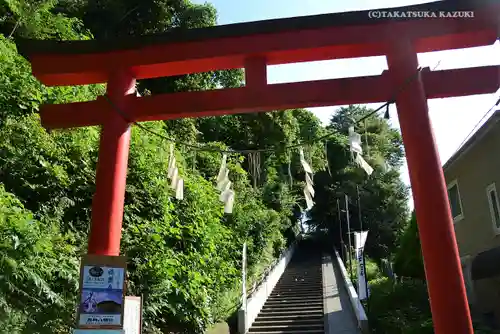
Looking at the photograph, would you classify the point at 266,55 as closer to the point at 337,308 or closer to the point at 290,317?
the point at 290,317

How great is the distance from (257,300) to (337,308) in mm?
2869

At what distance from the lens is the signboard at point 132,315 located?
546 cm

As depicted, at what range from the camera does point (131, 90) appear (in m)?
5.70

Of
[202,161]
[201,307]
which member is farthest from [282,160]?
[201,307]

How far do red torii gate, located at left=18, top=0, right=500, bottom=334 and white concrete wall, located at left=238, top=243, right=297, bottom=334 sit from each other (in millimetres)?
9138

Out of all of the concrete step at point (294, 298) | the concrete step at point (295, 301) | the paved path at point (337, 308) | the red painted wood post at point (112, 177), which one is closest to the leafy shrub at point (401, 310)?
the paved path at point (337, 308)

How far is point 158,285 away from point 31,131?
11.7 feet

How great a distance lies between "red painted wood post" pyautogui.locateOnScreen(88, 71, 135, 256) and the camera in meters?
4.95

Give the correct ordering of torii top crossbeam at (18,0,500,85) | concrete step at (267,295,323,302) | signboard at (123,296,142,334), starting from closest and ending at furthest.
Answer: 1. torii top crossbeam at (18,0,500,85)
2. signboard at (123,296,142,334)
3. concrete step at (267,295,323,302)

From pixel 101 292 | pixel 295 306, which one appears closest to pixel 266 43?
pixel 101 292

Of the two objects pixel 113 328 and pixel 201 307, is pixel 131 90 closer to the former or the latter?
pixel 113 328

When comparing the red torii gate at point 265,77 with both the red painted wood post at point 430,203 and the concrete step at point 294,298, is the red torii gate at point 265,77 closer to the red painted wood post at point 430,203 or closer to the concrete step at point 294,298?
the red painted wood post at point 430,203

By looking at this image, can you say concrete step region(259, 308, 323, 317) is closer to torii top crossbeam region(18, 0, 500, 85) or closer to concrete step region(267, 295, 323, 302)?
concrete step region(267, 295, 323, 302)
